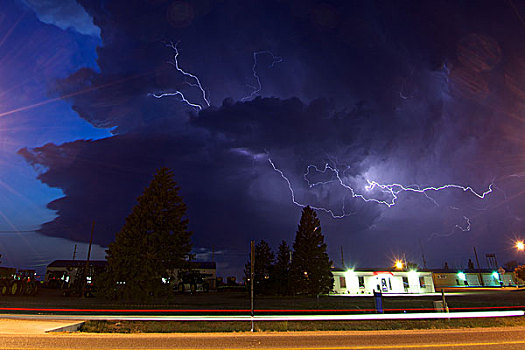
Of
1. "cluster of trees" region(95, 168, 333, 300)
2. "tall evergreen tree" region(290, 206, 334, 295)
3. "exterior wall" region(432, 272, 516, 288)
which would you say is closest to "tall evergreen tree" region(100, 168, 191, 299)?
"cluster of trees" region(95, 168, 333, 300)

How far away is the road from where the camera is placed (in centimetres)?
831

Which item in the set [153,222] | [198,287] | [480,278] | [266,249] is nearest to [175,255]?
[153,222]

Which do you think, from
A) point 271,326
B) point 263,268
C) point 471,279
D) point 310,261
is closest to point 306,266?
point 310,261

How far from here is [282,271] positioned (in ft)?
160

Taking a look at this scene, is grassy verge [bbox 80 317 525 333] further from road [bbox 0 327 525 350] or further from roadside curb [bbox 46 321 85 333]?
road [bbox 0 327 525 350]

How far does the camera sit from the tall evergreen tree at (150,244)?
25.8 meters

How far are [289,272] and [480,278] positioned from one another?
53944 millimetres

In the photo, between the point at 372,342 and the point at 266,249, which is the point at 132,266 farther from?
the point at 266,249

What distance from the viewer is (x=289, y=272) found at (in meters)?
44.8

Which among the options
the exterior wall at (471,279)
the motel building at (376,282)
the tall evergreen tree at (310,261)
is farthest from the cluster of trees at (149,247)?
the exterior wall at (471,279)

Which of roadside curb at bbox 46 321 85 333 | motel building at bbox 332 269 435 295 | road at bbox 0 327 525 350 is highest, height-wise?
motel building at bbox 332 269 435 295

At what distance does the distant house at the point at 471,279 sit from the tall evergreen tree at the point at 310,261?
132 ft

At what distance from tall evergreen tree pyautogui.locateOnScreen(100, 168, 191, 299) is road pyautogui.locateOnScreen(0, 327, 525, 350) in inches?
669

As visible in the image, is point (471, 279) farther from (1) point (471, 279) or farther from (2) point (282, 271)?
(2) point (282, 271)
